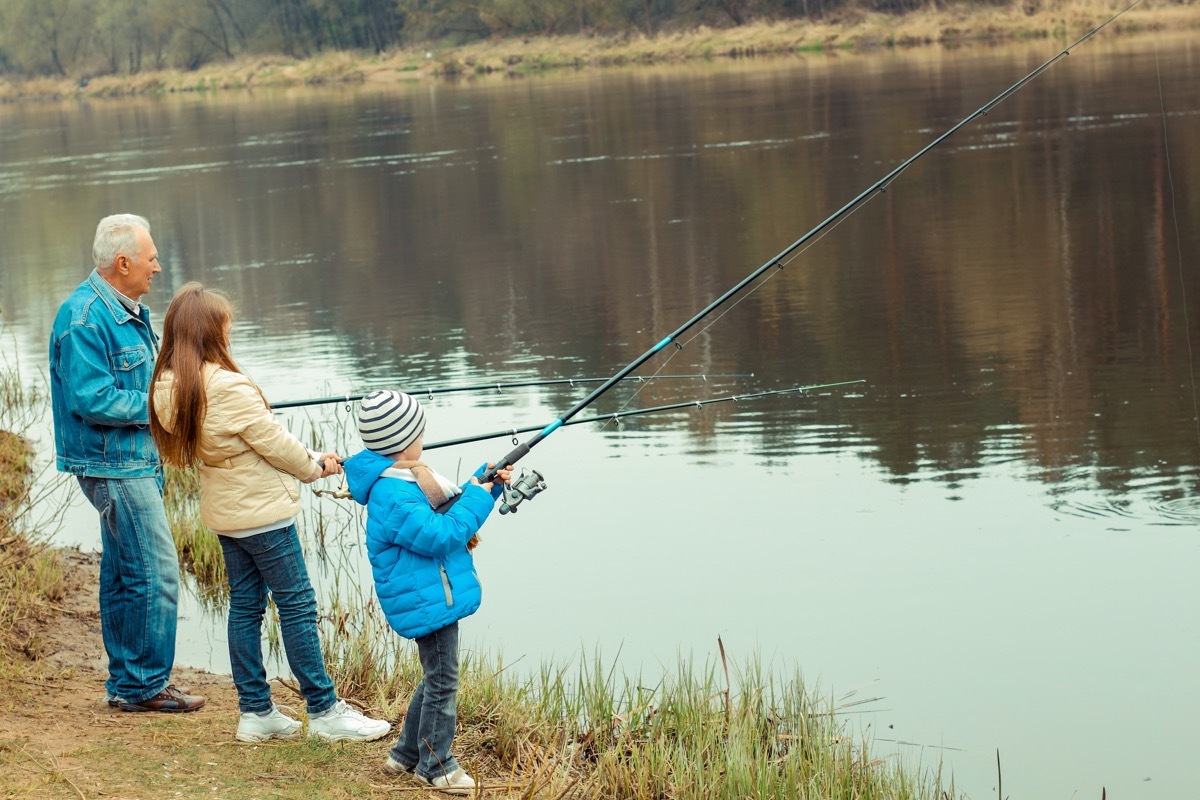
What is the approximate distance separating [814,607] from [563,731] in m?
2.04

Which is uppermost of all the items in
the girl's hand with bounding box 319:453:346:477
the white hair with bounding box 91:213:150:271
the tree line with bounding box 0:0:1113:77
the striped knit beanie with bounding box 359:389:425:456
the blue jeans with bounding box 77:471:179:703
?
the tree line with bounding box 0:0:1113:77

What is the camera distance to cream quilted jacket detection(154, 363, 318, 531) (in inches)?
179

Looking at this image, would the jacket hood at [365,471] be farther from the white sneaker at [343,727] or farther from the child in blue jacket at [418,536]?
the white sneaker at [343,727]

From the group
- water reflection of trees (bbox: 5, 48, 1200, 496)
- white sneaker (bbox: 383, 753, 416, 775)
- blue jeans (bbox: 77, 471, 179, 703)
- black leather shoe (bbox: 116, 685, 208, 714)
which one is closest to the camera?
white sneaker (bbox: 383, 753, 416, 775)

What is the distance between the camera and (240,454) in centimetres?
462

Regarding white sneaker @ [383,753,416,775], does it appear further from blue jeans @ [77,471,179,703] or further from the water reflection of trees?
the water reflection of trees

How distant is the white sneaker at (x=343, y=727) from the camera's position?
4871mm

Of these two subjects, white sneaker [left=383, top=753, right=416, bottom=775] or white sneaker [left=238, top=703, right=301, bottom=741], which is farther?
white sneaker [left=238, top=703, right=301, bottom=741]

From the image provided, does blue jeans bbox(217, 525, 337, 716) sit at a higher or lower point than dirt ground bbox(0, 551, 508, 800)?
higher

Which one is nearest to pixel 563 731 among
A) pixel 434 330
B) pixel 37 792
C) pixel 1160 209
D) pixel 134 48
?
pixel 37 792

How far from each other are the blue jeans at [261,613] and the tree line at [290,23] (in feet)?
173

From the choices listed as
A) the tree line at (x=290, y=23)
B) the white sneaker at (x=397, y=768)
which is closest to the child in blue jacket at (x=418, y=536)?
the white sneaker at (x=397, y=768)

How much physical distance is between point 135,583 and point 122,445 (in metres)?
0.48

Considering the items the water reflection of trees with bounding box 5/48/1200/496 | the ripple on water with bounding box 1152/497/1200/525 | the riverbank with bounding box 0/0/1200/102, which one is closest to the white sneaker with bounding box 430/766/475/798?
the ripple on water with bounding box 1152/497/1200/525
